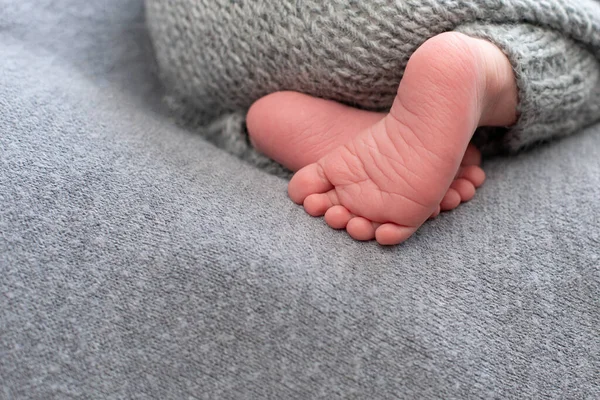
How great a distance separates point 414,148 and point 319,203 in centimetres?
14

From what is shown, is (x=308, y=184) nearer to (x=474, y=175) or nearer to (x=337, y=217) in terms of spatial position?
(x=337, y=217)

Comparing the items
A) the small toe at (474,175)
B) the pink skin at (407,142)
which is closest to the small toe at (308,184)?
the pink skin at (407,142)

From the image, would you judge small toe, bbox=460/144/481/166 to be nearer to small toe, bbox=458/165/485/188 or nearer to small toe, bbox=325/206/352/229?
small toe, bbox=458/165/485/188

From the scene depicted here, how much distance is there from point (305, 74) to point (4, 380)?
53 cm

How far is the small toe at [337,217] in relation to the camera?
0.71 meters

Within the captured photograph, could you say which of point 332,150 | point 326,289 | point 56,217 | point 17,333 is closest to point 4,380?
point 17,333

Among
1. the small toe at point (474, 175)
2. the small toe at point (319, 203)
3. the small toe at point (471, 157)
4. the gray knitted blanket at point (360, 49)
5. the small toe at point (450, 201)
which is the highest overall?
the gray knitted blanket at point (360, 49)

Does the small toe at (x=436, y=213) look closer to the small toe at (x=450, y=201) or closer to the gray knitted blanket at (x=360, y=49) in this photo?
the small toe at (x=450, y=201)

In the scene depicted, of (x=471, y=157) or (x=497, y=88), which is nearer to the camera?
(x=497, y=88)

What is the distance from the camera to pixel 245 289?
2.08 feet

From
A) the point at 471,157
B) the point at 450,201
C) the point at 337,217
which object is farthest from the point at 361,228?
the point at 471,157

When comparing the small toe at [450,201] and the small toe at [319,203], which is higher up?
the small toe at [450,201]

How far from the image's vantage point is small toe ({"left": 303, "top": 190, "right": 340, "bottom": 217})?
730mm

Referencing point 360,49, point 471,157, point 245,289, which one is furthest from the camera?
point 471,157
